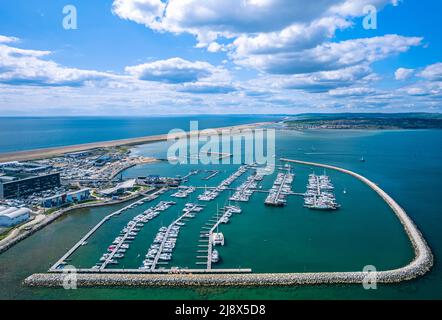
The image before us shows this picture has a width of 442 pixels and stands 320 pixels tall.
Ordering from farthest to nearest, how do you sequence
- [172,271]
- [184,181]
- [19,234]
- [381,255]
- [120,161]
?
[120,161] → [184,181] → [19,234] → [381,255] → [172,271]

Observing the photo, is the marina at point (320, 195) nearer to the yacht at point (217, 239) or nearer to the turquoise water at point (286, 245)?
the turquoise water at point (286, 245)

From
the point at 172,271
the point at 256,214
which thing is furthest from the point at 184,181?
the point at 172,271

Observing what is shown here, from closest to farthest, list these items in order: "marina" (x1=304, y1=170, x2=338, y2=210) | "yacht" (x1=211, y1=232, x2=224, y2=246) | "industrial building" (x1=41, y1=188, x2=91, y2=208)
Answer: "yacht" (x1=211, y1=232, x2=224, y2=246) → "industrial building" (x1=41, y1=188, x2=91, y2=208) → "marina" (x1=304, y1=170, x2=338, y2=210)

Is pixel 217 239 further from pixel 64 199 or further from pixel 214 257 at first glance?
pixel 64 199

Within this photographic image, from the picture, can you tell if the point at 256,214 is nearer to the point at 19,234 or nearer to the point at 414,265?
the point at 414,265

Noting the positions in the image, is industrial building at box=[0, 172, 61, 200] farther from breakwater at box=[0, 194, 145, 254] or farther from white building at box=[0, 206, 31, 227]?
breakwater at box=[0, 194, 145, 254]

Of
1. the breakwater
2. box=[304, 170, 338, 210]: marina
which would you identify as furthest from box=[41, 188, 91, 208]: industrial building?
box=[304, 170, 338, 210]: marina
